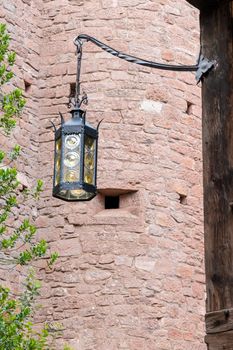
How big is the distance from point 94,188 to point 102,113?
4710 mm

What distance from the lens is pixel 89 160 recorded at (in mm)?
5379

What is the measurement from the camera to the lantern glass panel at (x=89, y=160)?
5371 millimetres

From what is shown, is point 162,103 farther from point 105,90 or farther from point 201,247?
point 201,247

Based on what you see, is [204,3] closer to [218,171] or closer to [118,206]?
[218,171]

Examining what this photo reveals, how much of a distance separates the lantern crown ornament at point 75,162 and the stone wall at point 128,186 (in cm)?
409

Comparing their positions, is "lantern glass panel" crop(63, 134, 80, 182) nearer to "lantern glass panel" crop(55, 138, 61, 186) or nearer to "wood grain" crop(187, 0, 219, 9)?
"lantern glass panel" crop(55, 138, 61, 186)

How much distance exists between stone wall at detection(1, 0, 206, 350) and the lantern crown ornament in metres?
4.09

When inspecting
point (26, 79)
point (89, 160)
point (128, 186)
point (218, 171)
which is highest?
point (26, 79)

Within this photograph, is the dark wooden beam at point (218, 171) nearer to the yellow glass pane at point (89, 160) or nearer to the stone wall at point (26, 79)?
the yellow glass pane at point (89, 160)

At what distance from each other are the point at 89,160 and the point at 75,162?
10 cm

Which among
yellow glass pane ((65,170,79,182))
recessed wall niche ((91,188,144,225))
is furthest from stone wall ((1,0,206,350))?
yellow glass pane ((65,170,79,182))

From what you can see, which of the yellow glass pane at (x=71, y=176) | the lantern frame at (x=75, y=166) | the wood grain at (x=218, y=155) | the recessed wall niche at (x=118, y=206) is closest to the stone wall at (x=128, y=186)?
the recessed wall niche at (x=118, y=206)

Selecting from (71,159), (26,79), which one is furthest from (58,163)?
(26,79)

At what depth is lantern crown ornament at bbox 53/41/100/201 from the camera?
17.4ft
